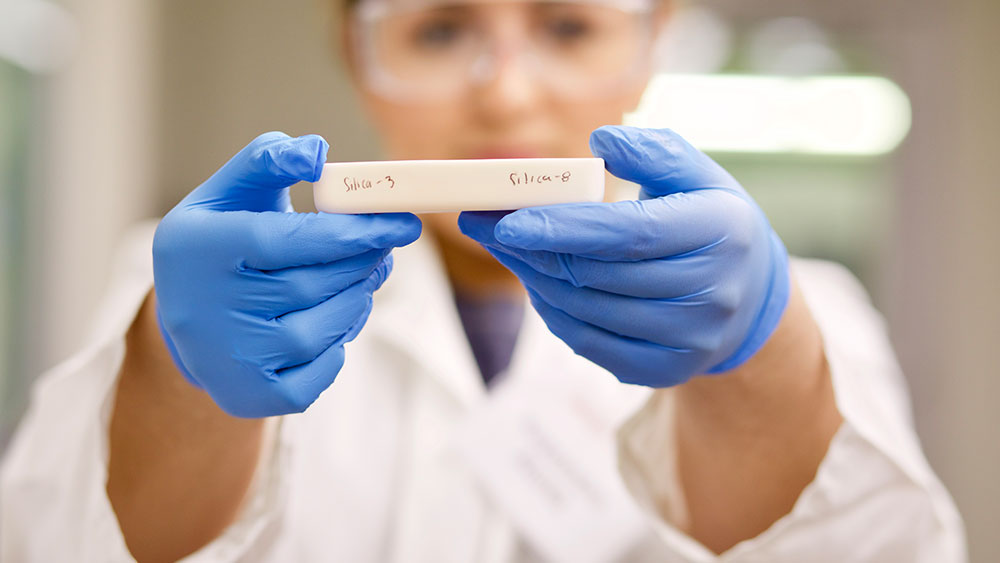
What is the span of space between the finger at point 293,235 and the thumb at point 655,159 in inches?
6.5

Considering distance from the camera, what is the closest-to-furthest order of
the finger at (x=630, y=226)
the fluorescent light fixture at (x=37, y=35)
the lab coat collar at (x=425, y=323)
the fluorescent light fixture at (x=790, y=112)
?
the finger at (x=630, y=226) → the lab coat collar at (x=425, y=323) → the fluorescent light fixture at (x=37, y=35) → the fluorescent light fixture at (x=790, y=112)

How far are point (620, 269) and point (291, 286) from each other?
23 centimetres

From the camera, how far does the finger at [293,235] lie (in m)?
0.47

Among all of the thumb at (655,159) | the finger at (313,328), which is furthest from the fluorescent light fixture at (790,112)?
the finger at (313,328)

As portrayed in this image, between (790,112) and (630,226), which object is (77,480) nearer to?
(630,226)

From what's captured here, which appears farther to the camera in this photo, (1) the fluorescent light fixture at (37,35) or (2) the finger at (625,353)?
(1) the fluorescent light fixture at (37,35)

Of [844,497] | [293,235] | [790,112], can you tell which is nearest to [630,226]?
[293,235]

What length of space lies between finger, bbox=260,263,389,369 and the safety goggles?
527mm

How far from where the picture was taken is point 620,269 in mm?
495

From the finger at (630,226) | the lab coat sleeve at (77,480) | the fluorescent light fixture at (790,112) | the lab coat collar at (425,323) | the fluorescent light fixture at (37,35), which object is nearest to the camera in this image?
the finger at (630,226)

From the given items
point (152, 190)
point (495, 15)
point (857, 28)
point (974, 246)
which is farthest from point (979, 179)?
point (152, 190)

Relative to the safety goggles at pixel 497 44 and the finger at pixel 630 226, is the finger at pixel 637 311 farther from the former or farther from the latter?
the safety goggles at pixel 497 44

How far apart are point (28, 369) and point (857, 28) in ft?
8.45

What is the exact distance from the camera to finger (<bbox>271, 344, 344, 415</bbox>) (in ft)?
1.63
